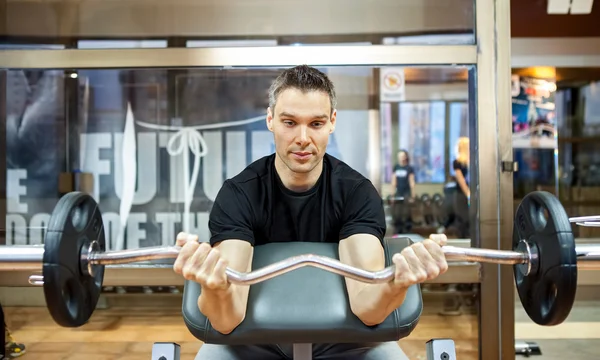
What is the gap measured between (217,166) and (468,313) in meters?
1.61

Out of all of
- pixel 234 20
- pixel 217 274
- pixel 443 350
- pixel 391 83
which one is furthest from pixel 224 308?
pixel 391 83

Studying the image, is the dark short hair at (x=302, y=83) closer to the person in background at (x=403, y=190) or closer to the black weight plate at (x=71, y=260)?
the black weight plate at (x=71, y=260)

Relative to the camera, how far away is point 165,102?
3.25 metres

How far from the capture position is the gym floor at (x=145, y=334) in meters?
2.81

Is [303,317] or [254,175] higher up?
Result: [254,175]

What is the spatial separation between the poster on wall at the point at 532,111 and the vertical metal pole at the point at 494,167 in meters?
1.92

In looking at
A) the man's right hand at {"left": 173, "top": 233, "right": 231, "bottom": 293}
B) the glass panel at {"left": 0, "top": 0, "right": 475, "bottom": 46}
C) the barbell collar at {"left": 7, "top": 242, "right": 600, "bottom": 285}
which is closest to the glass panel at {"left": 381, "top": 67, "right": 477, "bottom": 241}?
the glass panel at {"left": 0, "top": 0, "right": 475, "bottom": 46}

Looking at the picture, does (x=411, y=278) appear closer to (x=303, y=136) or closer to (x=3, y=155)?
(x=303, y=136)

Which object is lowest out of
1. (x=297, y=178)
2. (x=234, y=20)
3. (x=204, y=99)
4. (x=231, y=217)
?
(x=231, y=217)

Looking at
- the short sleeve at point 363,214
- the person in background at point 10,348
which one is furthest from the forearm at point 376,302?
the person in background at point 10,348

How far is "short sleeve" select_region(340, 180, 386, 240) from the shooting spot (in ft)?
5.24

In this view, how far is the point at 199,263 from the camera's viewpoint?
1.16 m

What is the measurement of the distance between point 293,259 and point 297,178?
1.87 ft

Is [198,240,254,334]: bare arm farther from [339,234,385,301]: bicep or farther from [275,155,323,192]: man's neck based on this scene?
[275,155,323,192]: man's neck
